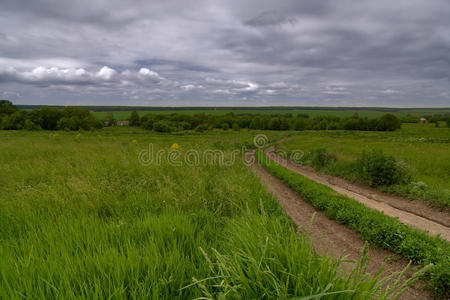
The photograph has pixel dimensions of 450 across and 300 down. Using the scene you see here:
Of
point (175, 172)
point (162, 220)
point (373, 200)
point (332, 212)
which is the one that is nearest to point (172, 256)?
point (162, 220)

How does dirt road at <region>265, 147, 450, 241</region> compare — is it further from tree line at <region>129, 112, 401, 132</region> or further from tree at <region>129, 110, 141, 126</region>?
tree at <region>129, 110, 141, 126</region>

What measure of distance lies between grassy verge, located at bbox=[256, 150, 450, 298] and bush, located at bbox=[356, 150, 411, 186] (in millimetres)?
5433

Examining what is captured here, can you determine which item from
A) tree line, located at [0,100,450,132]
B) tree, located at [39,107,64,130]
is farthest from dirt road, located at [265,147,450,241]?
tree, located at [39,107,64,130]

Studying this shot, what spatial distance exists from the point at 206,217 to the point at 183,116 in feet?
349

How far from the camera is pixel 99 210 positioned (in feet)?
14.4

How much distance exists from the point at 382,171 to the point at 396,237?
8.20 metres

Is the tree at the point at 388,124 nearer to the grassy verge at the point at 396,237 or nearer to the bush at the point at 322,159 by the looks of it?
the bush at the point at 322,159

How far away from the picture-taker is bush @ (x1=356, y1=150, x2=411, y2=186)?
38.2 ft

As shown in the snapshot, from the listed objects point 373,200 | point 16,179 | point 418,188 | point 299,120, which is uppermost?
point 299,120

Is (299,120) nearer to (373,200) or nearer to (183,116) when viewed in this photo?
(183,116)

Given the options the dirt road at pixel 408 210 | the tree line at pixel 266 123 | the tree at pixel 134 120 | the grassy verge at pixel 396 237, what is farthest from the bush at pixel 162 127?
the grassy verge at pixel 396 237

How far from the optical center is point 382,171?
39.4 ft

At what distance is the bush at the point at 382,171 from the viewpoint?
459 inches

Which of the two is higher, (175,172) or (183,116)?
(183,116)
